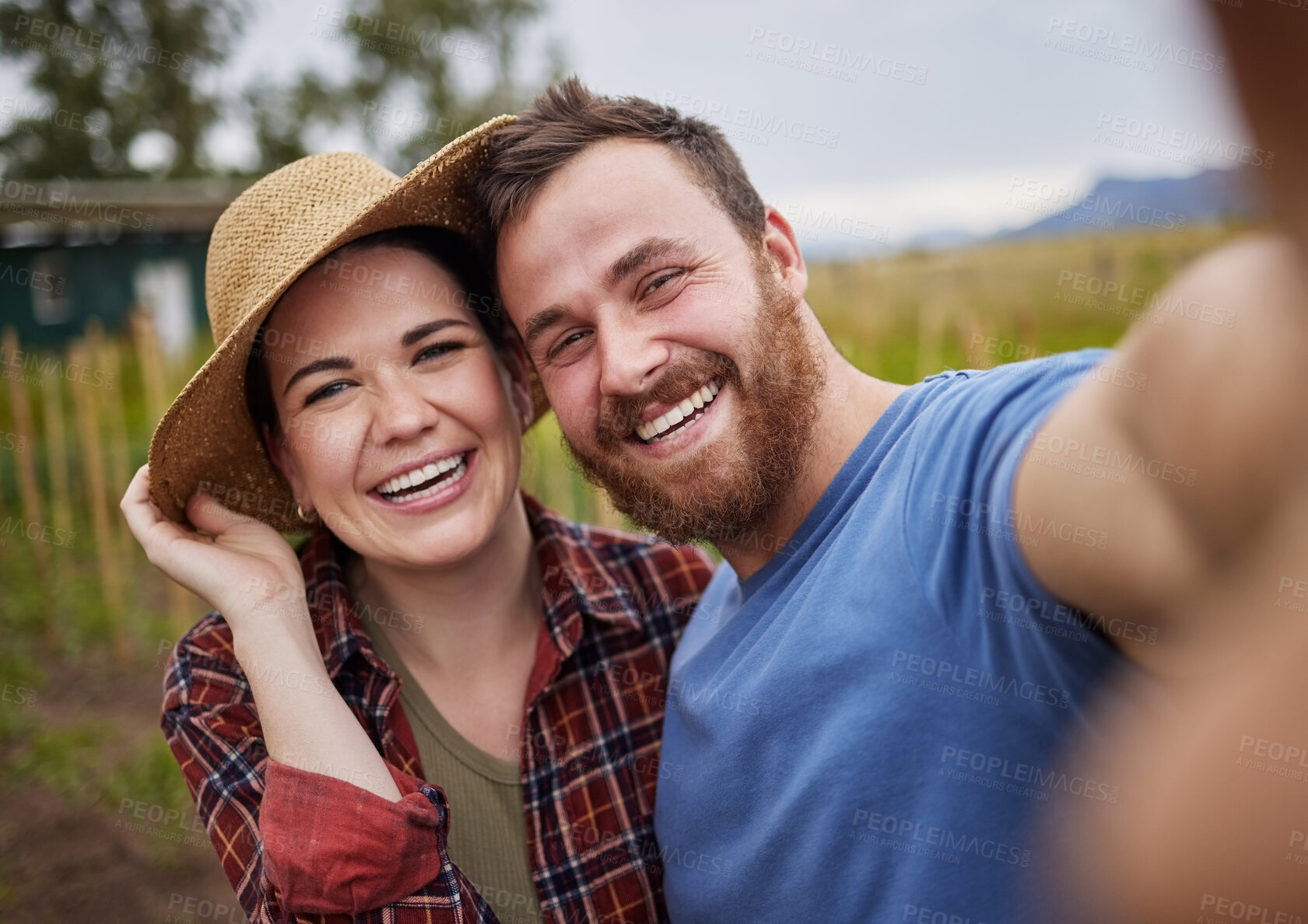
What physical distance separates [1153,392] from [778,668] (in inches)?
38.4

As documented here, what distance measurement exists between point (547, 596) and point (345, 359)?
33.9 inches

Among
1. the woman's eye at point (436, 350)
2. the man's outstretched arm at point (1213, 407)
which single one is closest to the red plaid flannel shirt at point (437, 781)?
the woman's eye at point (436, 350)

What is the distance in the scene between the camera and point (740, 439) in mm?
1979

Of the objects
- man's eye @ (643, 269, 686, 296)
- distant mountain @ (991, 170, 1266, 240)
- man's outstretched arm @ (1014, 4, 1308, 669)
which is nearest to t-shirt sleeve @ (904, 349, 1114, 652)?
man's outstretched arm @ (1014, 4, 1308, 669)

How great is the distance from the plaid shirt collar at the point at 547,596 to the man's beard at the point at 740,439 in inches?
20.2

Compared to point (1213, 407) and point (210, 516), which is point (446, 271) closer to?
point (210, 516)

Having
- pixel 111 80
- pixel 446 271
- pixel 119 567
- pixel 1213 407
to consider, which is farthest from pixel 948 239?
pixel 111 80

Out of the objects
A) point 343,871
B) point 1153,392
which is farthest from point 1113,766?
point 343,871

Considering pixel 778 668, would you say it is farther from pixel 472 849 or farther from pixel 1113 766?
pixel 472 849

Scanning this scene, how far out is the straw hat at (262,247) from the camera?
2250mm

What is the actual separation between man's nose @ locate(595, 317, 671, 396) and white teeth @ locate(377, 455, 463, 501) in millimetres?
539

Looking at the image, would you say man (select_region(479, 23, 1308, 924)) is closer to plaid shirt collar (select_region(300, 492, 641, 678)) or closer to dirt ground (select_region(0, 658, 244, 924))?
plaid shirt collar (select_region(300, 492, 641, 678))

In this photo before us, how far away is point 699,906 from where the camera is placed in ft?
6.38

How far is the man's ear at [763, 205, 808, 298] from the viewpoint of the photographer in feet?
7.38
